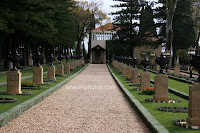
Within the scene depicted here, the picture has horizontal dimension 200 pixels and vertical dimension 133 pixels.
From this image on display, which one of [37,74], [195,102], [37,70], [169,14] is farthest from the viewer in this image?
[169,14]

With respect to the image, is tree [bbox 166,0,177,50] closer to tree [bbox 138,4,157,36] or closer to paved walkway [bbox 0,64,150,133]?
tree [bbox 138,4,157,36]

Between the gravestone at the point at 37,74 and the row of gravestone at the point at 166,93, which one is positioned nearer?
the row of gravestone at the point at 166,93

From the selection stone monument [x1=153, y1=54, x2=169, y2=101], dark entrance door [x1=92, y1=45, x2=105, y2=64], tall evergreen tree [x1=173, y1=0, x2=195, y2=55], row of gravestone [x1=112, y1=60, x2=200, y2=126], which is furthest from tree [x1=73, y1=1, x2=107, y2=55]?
stone monument [x1=153, y1=54, x2=169, y2=101]

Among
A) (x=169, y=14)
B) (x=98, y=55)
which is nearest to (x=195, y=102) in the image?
(x=169, y=14)

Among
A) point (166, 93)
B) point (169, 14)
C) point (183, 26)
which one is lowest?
point (166, 93)

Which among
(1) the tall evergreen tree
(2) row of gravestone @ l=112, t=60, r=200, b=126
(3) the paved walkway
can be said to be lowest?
(3) the paved walkway

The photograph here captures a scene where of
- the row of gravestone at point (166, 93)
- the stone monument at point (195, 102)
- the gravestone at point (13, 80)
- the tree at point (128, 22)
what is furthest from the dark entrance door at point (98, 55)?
the stone monument at point (195, 102)

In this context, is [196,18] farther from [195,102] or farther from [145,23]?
[195,102]

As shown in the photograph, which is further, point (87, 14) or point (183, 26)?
point (87, 14)

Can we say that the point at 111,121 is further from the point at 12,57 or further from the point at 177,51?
the point at 177,51

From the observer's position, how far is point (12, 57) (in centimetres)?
1260

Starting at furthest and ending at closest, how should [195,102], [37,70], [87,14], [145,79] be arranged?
[87,14] < [37,70] < [145,79] < [195,102]

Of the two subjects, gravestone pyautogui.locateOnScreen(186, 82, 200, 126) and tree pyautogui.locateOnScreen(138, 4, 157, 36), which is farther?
tree pyautogui.locateOnScreen(138, 4, 157, 36)

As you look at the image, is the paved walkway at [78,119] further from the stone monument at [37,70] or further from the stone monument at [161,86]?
the stone monument at [37,70]
